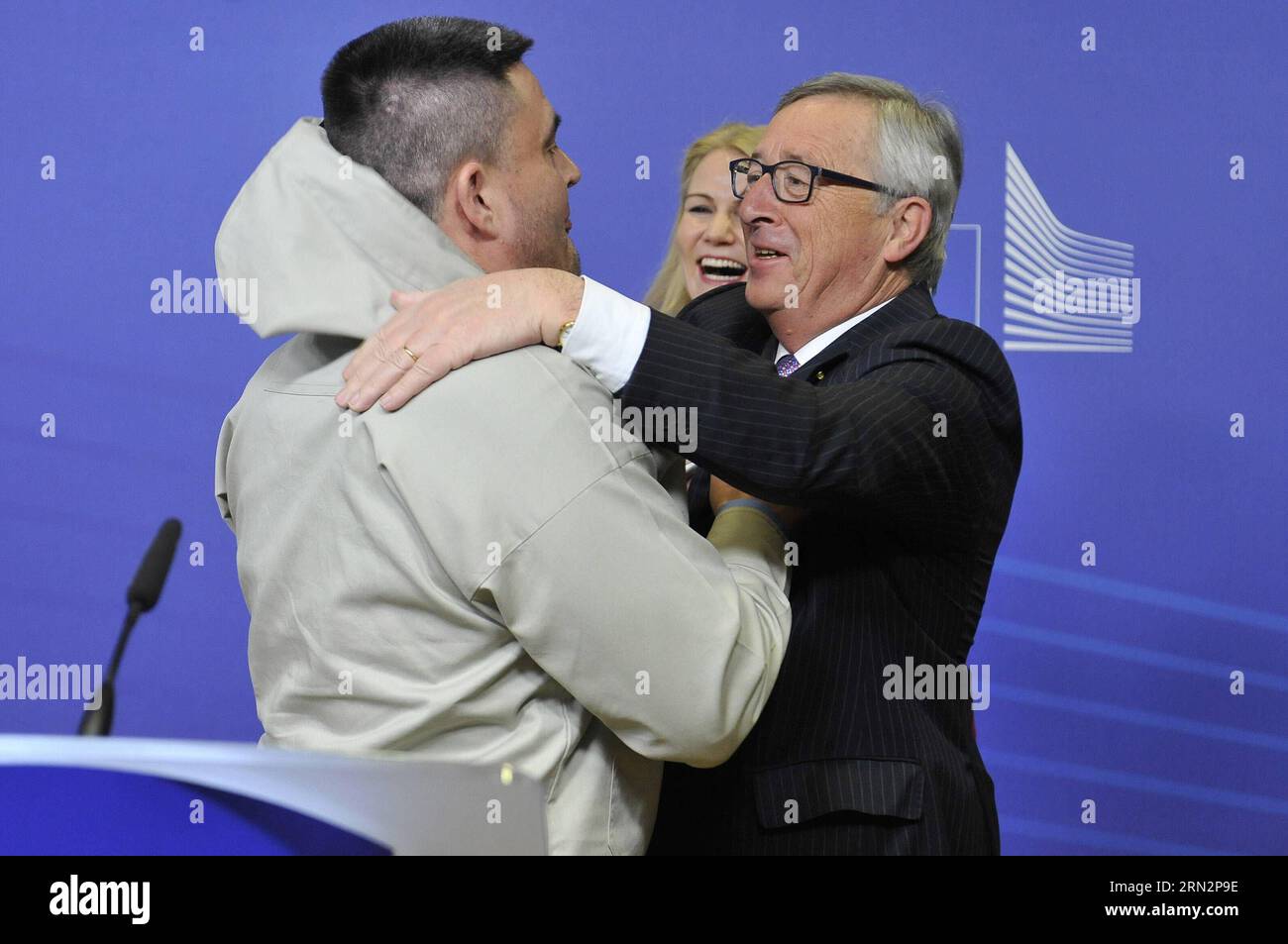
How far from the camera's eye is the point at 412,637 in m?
1.21

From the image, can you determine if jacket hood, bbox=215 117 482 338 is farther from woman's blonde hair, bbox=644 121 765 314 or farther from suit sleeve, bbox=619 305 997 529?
woman's blonde hair, bbox=644 121 765 314

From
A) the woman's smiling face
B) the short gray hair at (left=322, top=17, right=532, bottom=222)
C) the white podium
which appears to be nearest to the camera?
the white podium

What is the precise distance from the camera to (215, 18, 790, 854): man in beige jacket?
1161 millimetres

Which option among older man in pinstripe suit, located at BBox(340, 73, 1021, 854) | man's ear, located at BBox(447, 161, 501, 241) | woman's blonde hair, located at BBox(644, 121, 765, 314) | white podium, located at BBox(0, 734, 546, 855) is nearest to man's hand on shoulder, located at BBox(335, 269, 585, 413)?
older man in pinstripe suit, located at BBox(340, 73, 1021, 854)

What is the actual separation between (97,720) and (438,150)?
62 cm

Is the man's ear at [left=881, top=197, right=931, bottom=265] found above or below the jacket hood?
above

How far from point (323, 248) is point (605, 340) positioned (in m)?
0.26

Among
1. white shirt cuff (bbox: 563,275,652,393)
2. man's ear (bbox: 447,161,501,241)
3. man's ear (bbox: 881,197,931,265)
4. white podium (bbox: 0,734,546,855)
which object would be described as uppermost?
man's ear (bbox: 881,197,931,265)

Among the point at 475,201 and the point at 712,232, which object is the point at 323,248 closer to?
the point at 475,201

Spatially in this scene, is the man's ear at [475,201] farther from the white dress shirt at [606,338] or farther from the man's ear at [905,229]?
the man's ear at [905,229]

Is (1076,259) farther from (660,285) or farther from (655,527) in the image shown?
(655,527)

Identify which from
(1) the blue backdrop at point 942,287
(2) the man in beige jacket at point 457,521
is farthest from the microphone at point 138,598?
(1) the blue backdrop at point 942,287

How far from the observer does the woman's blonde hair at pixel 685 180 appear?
302 cm

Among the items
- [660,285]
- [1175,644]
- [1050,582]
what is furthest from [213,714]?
[1175,644]
